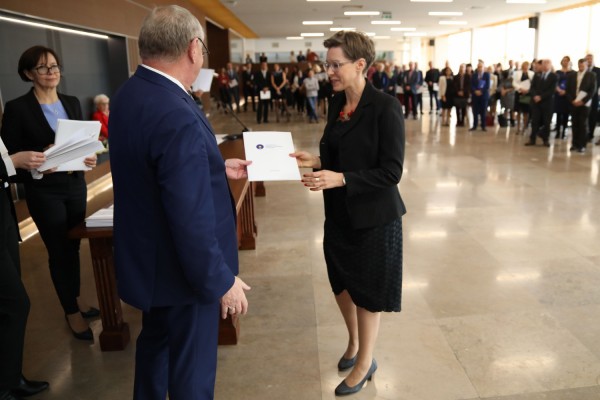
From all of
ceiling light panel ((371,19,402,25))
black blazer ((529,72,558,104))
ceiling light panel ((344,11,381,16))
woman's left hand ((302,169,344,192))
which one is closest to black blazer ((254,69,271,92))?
ceiling light panel ((344,11,381,16))

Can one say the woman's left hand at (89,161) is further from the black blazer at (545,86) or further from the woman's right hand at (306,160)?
the black blazer at (545,86)

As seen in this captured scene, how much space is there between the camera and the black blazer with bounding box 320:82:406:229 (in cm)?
189

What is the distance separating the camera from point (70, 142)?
2.27 m

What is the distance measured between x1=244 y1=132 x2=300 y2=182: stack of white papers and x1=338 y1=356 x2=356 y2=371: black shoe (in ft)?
3.38

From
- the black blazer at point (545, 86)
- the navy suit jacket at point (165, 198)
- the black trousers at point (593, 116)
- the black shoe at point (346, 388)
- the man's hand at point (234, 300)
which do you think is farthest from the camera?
the black trousers at point (593, 116)

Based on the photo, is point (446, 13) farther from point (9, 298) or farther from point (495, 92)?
point (9, 298)

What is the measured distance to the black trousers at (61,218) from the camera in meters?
2.52

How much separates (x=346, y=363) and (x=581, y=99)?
294 inches

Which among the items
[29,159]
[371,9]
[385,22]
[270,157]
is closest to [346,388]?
[270,157]

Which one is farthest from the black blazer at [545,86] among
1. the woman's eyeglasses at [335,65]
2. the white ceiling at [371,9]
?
the woman's eyeglasses at [335,65]

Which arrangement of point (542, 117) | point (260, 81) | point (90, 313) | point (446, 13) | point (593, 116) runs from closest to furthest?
point (90, 313) < point (593, 116) < point (542, 117) < point (260, 81) < point (446, 13)

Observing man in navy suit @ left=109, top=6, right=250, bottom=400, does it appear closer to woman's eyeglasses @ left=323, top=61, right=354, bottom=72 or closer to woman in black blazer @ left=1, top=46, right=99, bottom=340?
woman's eyeglasses @ left=323, top=61, right=354, bottom=72

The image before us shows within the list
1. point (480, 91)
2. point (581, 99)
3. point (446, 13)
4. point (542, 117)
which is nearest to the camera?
point (581, 99)

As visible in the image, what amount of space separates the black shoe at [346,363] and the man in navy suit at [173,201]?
981 millimetres
